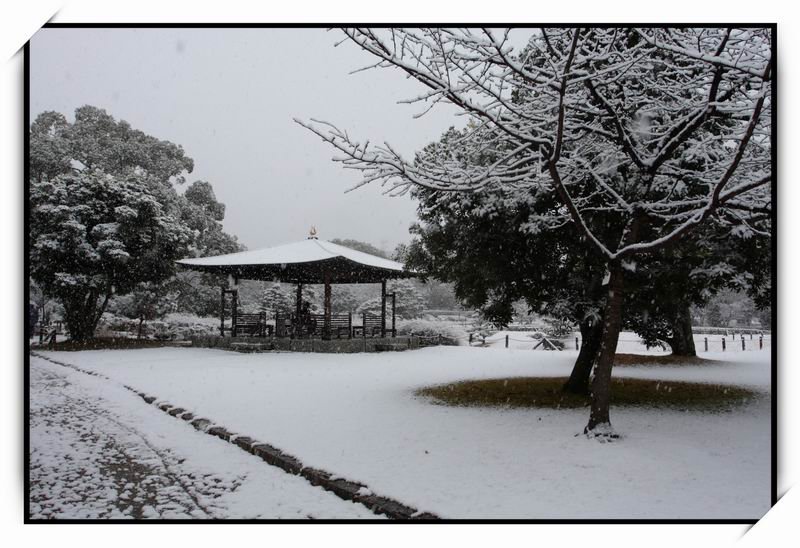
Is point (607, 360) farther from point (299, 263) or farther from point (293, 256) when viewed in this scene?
point (293, 256)

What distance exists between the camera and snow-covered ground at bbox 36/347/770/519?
9.26ft

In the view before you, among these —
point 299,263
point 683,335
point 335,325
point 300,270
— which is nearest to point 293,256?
point 299,263

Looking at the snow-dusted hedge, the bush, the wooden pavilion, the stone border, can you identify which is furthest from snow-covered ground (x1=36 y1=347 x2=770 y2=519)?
the snow-dusted hedge

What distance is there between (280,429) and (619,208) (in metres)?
3.31

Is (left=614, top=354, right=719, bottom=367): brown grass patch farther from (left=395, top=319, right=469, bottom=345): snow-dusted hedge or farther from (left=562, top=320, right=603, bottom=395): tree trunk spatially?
(left=395, top=319, right=469, bottom=345): snow-dusted hedge

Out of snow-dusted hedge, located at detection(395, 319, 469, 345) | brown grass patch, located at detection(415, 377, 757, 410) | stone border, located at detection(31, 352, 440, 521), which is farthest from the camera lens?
snow-dusted hedge, located at detection(395, 319, 469, 345)

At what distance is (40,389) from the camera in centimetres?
408

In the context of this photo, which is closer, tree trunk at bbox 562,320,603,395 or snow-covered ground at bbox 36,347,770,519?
snow-covered ground at bbox 36,347,770,519

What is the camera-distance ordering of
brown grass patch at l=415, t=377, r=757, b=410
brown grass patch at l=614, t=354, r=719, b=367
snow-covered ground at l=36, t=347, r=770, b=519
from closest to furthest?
1. snow-covered ground at l=36, t=347, r=770, b=519
2. brown grass patch at l=415, t=377, r=757, b=410
3. brown grass patch at l=614, t=354, r=719, b=367

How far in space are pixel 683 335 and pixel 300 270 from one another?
8.60 m

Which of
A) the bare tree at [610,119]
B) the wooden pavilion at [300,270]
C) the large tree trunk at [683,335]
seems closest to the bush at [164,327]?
the wooden pavilion at [300,270]

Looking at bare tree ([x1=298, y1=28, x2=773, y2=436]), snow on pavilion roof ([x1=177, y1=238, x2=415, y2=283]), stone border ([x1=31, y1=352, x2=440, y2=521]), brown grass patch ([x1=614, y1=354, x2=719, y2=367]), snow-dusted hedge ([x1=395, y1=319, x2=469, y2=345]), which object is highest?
bare tree ([x1=298, y1=28, x2=773, y2=436])

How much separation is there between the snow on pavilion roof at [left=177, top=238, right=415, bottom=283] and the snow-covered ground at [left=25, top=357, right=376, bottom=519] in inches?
269
